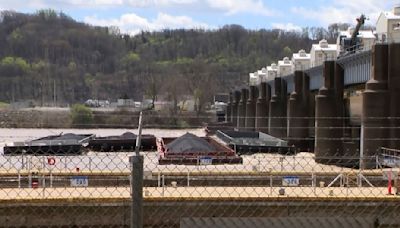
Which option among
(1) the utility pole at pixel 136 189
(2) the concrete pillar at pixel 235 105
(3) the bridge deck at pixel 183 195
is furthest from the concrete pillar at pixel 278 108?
(1) the utility pole at pixel 136 189

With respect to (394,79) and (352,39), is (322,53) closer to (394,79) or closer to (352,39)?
(352,39)

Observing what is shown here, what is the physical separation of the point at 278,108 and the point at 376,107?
33.8m

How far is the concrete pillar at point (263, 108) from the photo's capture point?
7794 centimetres

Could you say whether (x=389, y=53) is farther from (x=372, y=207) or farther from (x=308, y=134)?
(x=372, y=207)

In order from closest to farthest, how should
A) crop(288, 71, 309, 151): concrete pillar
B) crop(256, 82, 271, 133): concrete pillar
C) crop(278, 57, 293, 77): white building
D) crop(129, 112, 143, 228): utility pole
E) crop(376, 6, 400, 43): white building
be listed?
crop(129, 112, 143, 228): utility pole < crop(376, 6, 400, 43): white building < crop(288, 71, 309, 151): concrete pillar < crop(256, 82, 271, 133): concrete pillar < crop(278, 57, 293, 77): white building

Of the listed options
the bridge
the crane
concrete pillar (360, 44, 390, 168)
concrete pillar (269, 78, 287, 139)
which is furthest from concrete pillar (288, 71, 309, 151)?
concrete pillar (360, 44, 390, 168)

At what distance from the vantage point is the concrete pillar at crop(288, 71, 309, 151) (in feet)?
187

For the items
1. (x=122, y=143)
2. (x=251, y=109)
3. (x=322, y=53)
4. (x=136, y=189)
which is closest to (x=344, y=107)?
(x=122, y=143)

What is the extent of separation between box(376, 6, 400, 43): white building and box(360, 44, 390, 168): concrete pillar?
2966 millimetres

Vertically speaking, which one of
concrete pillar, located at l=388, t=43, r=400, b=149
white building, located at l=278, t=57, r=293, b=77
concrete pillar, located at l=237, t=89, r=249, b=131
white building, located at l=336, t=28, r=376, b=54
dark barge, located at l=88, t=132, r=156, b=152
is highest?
white building, located at l=336, t=28, r=376, b=54

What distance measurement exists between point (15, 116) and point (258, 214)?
363 feet

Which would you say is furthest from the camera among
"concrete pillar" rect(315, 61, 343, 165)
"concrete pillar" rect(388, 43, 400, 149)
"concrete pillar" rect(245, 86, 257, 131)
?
"concrete pillar" rect(245, 86, 257, 131)

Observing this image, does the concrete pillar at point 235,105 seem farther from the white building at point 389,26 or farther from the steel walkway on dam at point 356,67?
the white building at point 389,26

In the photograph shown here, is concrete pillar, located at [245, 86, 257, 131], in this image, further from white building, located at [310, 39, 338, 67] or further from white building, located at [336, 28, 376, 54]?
white building, located at [336, 28, 376, 54]
